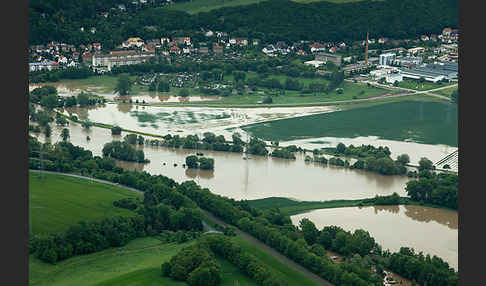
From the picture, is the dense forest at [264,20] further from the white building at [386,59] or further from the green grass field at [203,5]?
the white building at [386,59]

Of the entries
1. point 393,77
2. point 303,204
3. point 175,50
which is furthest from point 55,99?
point 393,77

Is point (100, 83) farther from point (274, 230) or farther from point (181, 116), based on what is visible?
point (274, 230)

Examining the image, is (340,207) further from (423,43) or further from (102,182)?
(423,43)

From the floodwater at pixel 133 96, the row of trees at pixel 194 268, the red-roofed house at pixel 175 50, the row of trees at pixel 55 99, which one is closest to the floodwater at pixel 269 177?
the row of trees at pixel 55 99

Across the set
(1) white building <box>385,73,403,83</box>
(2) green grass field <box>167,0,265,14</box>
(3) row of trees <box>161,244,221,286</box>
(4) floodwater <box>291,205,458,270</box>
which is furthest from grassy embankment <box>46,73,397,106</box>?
(3) row of trees <box>161,244,221,286</box>

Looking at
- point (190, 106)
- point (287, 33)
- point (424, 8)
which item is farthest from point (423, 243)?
point (424, 8)

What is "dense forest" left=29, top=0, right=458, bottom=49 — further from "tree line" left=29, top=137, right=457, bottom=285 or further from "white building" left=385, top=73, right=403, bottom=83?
"tree line" left=29, top=137, right=457, bottom=285
